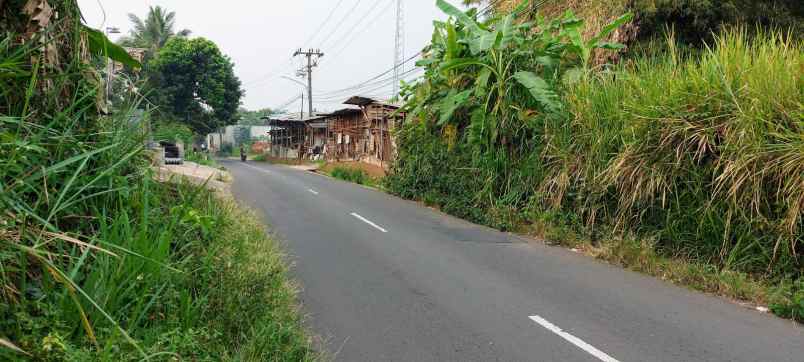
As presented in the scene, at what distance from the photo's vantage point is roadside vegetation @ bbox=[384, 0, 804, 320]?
6395 millimetres

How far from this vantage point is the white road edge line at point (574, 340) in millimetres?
4424

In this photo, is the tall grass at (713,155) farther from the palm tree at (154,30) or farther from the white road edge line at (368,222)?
the palm tree at (154,30)

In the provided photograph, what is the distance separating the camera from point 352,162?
101 ft

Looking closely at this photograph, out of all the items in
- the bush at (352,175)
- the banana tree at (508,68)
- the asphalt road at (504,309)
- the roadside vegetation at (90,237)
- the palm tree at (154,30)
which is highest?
the palm tree at (154,30)

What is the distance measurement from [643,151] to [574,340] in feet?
13.9

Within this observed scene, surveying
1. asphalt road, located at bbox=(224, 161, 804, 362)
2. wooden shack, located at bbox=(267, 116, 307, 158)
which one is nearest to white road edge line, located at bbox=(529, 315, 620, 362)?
asphalt road, located at bbox=(224, 161, 804, 362)

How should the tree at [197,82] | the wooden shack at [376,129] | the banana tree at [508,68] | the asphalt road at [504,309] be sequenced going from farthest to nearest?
the tree at [197,82] → the wooden shack at [376,129] → the banana tree at [508,68] → the asphalt road at [504,309]

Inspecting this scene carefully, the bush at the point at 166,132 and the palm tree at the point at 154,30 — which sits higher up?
the palm tree at the point at 154,30

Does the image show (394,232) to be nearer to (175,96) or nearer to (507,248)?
(507,248)

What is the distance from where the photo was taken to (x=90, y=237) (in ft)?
10.8

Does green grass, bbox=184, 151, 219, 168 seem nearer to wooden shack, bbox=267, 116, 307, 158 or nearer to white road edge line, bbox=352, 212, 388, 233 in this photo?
white road edge line, bbox=352, 212, 388, 233

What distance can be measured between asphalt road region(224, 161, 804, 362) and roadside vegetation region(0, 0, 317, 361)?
1.10 m

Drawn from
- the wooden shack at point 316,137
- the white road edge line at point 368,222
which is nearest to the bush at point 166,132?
the white road edge line at point 368,222

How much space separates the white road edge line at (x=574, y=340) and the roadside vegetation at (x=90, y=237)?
7.56 ft
